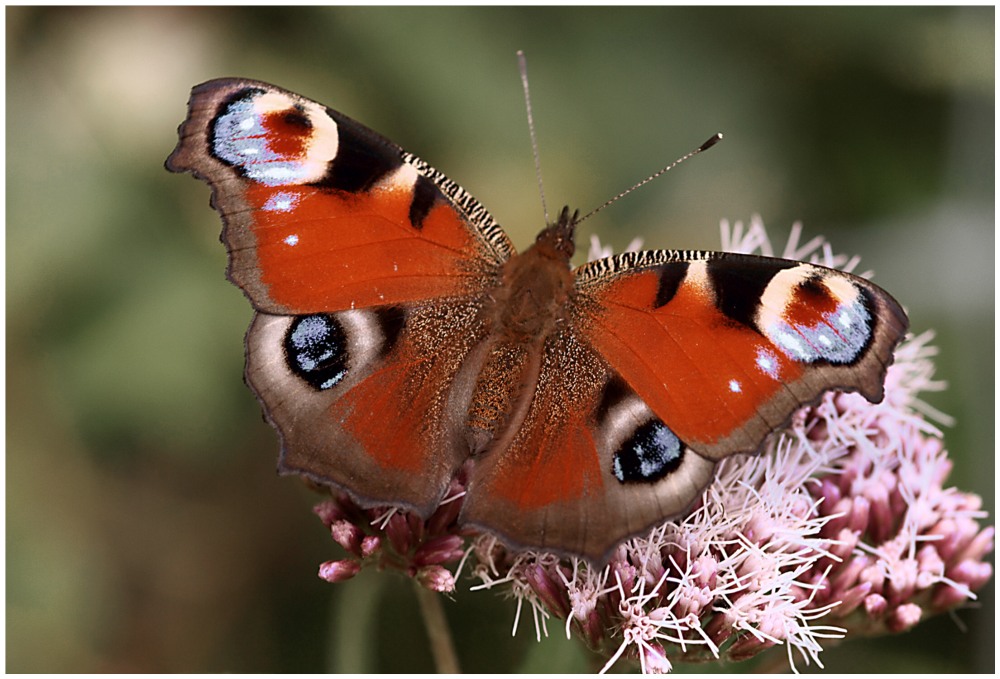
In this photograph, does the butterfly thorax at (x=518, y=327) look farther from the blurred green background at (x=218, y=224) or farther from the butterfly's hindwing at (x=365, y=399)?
the blurred green background at (x=218, y=224)

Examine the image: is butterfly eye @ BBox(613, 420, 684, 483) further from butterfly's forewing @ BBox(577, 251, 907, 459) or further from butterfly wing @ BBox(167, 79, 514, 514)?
butterfly wing @ BBox(167, 79, 514, 514)

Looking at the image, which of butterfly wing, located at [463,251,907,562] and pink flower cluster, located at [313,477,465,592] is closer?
butterfly wing, located at [463,251,907,562]

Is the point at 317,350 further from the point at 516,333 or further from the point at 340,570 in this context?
the point at 340,570

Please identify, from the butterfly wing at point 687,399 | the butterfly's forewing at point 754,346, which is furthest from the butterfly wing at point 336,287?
the butterfly's forewing at point 754,346

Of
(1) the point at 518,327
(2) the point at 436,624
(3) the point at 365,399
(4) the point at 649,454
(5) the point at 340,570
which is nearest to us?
(4) the point at 649,454

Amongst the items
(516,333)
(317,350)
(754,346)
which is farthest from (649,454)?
(317,350)

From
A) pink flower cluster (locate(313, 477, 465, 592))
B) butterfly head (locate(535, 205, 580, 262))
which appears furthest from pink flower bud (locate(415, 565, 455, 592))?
butterfly head (locate(535, 205, 580, 262))
